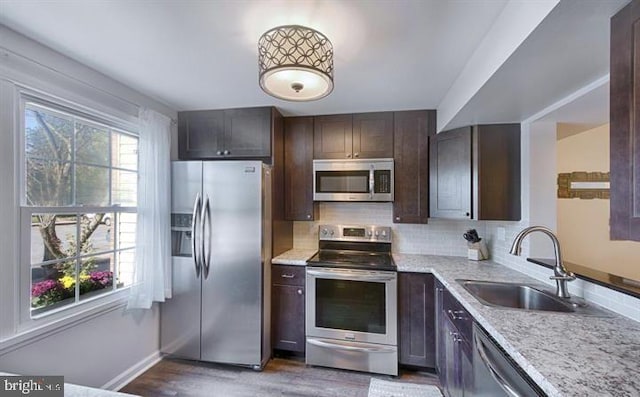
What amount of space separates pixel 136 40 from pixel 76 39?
1.16ft

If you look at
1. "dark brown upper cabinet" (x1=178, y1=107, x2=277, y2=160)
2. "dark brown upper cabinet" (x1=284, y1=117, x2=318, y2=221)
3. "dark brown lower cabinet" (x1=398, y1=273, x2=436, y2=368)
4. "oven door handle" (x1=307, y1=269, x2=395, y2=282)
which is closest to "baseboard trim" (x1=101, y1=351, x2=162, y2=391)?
"oven door handle" (x1=307, y1=269, x2=395, y2=282)

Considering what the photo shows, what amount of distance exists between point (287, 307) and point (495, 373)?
1.85 meters

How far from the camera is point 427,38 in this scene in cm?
Result: 161

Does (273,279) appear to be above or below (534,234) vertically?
below

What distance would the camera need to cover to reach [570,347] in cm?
104

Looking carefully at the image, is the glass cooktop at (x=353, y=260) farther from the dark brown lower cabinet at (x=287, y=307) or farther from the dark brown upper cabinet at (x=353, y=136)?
the dark brown upper cabinet at (x=353, y=136)

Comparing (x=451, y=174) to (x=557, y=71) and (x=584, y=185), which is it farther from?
(x=584, y=185)

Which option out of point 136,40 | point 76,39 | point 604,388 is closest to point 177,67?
point 136,40

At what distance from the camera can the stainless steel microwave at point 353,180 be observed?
2.83 meters

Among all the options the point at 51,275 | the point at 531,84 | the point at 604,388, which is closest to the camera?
the point at 604,388

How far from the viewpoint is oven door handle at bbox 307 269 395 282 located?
2.46 meters

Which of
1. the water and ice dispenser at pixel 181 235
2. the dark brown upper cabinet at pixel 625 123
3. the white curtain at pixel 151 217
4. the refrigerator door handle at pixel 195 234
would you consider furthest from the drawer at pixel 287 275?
the dark brown upper cabinet at pixel 625 123

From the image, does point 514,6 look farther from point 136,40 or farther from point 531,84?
point 136,40

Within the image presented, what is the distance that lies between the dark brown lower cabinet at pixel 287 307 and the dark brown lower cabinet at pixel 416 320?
886 mm
